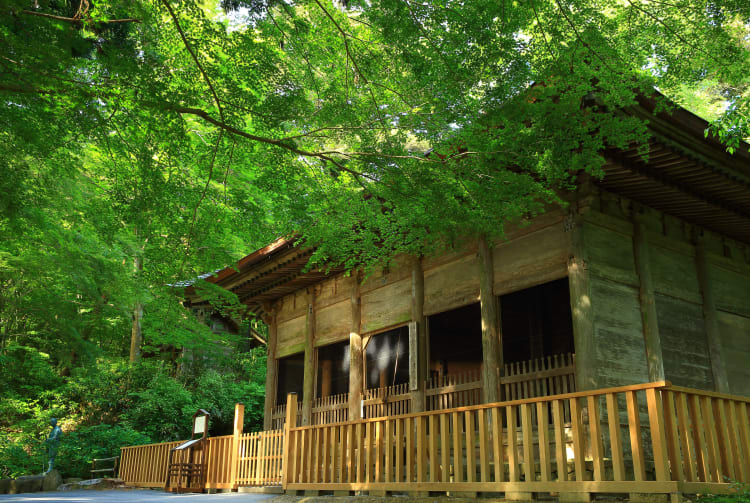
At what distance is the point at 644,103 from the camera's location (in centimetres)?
658

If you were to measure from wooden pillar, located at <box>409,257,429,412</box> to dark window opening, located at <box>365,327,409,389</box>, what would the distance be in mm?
1396

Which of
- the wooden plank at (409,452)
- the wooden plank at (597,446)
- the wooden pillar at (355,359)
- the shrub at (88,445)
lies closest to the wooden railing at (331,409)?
the wooden pillar at (355,359)

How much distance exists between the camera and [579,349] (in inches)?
294

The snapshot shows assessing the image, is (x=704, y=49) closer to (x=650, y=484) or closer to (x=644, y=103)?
(x=644, y=103)

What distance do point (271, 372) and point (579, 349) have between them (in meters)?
8.65

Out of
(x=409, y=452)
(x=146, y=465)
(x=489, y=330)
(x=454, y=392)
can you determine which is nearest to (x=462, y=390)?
(x=454, y=392)

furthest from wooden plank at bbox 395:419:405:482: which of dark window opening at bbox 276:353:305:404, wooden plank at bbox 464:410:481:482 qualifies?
dark window opening at bbox 276:353:305:404

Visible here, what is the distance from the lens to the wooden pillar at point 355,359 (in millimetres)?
11211

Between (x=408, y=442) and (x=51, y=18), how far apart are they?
5.63m

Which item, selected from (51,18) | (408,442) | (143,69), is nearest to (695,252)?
(408,442)

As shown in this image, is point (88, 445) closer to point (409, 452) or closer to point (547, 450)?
point (409, 452)

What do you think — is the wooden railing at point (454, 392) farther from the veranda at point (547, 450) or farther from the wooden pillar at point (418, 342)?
the veranda at point (547, 450)

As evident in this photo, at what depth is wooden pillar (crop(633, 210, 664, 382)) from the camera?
787cm

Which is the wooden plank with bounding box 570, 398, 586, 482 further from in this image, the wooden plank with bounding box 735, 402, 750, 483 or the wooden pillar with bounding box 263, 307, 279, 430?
the wooden pillar with bounding box 263, 307, 279, 430
